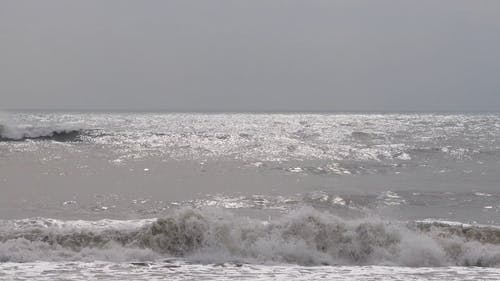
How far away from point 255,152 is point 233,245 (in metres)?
29.9

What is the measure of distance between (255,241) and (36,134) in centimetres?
5009

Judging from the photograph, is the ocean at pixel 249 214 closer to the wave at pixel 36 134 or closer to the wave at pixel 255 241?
the wave at pixel 255 241

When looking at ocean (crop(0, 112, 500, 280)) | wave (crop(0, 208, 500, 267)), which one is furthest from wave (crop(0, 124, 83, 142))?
wave (crop(0, 208, 500, 267))

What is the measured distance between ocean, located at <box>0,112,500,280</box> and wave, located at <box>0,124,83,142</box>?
14.5 m

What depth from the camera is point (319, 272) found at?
8805 millimetres

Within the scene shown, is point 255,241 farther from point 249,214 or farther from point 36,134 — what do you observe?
point 36,134

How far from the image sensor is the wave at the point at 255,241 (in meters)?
10.4

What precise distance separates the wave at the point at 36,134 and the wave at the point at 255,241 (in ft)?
145

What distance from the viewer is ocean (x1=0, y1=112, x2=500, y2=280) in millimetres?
9250

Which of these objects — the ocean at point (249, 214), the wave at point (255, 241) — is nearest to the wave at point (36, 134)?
the ocean at point (249, 214)

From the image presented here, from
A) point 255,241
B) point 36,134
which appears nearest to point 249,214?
point 255,241

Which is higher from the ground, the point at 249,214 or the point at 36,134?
the point at 249,214

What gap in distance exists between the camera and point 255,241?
11.2 m

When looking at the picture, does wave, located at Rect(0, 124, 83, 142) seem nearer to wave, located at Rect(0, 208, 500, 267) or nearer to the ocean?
the ocean
